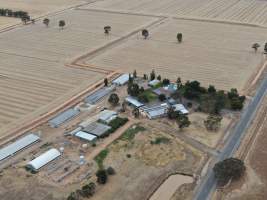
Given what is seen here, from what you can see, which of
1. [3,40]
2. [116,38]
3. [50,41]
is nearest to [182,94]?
[116,38]

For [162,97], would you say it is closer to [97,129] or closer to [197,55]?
[97,129]

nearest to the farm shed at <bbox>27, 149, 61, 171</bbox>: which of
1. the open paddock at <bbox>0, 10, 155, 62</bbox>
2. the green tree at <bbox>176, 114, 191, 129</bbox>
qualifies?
the green tree at <bbox>176, 114, 191, 129</bbox>

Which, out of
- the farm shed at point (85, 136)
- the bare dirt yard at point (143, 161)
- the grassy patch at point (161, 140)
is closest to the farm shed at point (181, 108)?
the bare dirt yard at point (143, 161)

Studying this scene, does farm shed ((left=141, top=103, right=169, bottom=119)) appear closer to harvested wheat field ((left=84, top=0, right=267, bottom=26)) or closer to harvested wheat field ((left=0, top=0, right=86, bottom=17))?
harvested wheat field ((left=84, top=0, right=267, bottom=26))

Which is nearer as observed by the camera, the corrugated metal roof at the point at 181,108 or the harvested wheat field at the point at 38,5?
the corrugated metal roof at the point at 181,108

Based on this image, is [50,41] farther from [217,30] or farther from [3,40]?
[217,30]

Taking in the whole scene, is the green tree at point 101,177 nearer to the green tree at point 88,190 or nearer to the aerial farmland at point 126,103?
the aerial farmland at point 126,103
